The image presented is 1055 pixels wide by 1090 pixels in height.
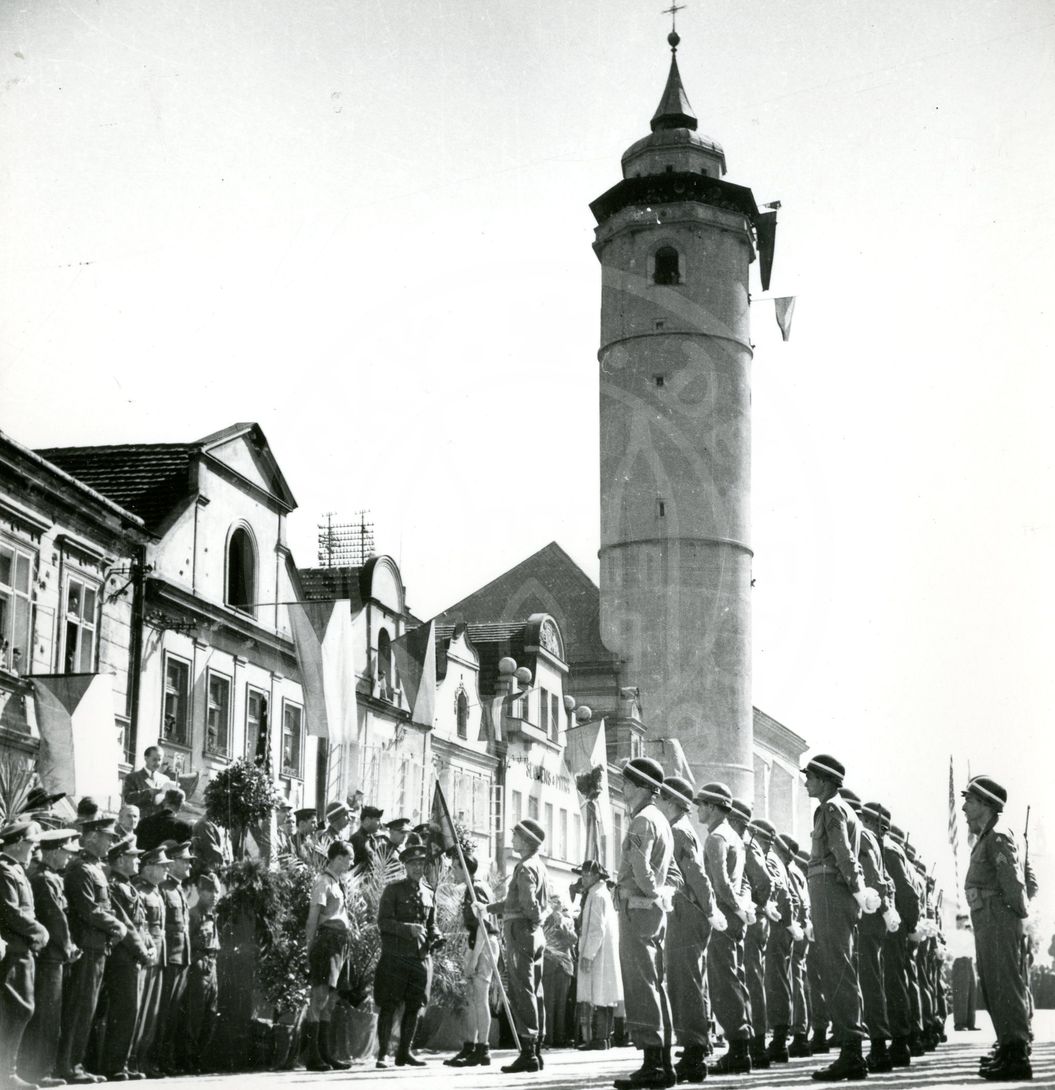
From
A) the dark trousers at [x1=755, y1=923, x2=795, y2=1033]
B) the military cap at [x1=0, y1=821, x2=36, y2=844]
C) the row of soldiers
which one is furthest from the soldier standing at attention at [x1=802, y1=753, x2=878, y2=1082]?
the military cap at [x1=0, y1=821, x2=36, y2=844]

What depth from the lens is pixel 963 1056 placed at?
13531 mm

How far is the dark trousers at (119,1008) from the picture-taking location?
34.0 feet

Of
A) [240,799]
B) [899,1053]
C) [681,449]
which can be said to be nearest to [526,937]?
[899,1053]

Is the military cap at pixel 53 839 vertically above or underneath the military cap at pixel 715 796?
underneath

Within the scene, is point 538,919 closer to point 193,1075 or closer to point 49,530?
point 193,1075

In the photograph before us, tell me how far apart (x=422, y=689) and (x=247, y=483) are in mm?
4522

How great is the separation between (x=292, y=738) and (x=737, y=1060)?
53.9 feet

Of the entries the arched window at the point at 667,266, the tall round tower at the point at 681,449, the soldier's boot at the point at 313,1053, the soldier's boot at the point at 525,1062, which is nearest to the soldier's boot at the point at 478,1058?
the soldier's boot at the point at 525,1062

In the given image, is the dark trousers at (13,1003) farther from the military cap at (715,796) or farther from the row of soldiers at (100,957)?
the military cap at (715,796)

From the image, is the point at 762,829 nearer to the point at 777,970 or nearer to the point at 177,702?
the point at 777,970

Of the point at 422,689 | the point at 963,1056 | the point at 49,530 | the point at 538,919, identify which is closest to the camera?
the point at 538,919

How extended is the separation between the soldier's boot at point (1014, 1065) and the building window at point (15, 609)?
12456 mm

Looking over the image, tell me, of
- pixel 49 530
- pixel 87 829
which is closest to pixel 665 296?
pixel 49 530

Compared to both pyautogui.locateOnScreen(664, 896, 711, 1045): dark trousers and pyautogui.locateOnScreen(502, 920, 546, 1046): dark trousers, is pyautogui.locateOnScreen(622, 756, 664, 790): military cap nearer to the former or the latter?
pyautogui.locateOnScreen(664, 896, 711, 1045): dark trousers
